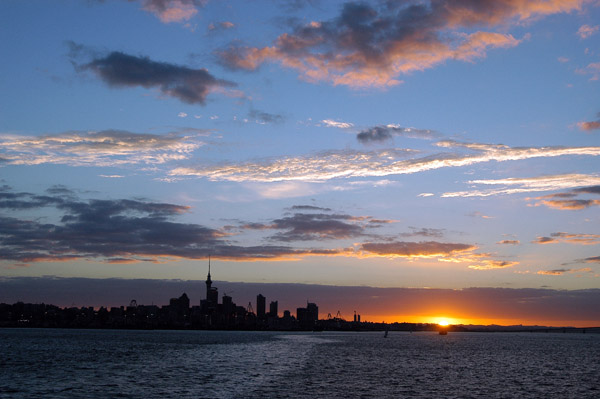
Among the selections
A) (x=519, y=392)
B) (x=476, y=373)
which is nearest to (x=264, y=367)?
(x=476, y=373)

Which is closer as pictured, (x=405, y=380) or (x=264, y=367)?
(x=405, y=380)

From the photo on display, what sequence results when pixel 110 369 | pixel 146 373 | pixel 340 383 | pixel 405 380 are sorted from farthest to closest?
pixel 110 369
pixel 146 373
pixel 405 380
pixel 340 383

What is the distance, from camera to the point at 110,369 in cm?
10294

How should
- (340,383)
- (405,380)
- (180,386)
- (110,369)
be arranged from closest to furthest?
1. (180,386)
2. (340,383)
3. (405,380)
4. (110,369)

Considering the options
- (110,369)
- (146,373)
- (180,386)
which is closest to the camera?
(180,386)

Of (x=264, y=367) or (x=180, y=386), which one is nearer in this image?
(x=180, y=386)

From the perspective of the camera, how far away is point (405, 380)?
89.8m

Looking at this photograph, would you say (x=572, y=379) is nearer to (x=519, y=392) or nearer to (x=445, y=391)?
(x=519, y=392)

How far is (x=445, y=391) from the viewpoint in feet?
252

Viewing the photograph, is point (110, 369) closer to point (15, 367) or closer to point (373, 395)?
point (15, 367)

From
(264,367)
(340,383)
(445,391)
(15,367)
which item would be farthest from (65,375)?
(445,391)

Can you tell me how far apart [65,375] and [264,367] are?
34893mm

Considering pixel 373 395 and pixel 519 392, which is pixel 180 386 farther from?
pixel 519 392

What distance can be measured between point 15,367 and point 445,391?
75940mm
